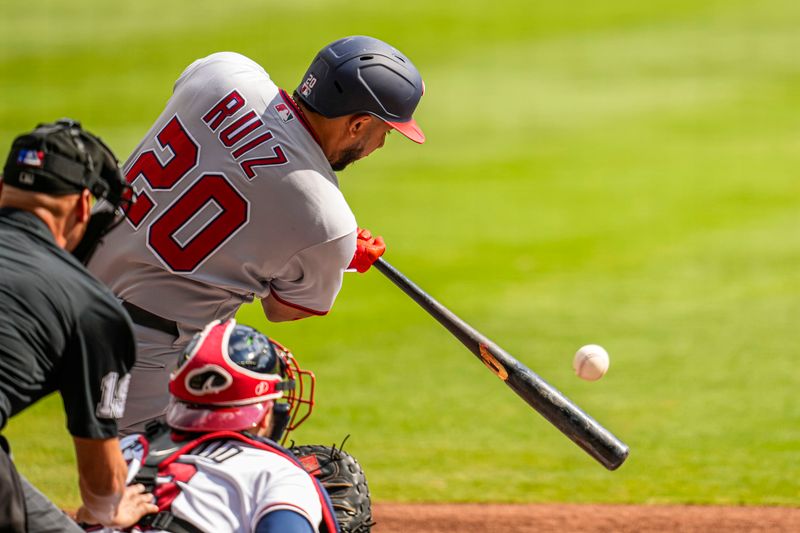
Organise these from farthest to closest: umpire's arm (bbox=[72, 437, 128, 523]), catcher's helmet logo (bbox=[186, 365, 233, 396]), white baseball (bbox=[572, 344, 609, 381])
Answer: white baseball (bbox=[572, 344, 609, 381]) → catcher's helmet logo (bbox=[186, 365, 233, 396]) → umpire's arm (bbox=[72, 437, 128, 523])

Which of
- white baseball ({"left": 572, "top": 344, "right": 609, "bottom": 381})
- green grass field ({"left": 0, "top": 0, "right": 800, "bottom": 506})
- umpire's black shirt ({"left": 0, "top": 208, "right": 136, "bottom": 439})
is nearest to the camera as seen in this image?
umpire's black shirt ({"left": 0, "top": 208, "right": 136, "bottom": 439})

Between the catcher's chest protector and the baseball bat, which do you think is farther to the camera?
the baseball bat

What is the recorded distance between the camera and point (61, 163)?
313cm

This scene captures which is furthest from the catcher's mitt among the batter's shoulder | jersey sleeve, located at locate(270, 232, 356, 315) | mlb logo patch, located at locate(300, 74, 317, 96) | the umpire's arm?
the batter's shoulder

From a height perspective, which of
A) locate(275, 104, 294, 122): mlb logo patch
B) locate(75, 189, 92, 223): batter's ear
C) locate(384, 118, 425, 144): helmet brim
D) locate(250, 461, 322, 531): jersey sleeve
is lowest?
locate(250, 461, 322, 531): jersey sleeve

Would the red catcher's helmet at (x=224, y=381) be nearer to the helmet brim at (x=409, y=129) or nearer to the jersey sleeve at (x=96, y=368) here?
the jersey sleeve at (x=96, y=368)

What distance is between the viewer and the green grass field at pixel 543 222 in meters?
7.45

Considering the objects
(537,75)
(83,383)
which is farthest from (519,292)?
(537,75)

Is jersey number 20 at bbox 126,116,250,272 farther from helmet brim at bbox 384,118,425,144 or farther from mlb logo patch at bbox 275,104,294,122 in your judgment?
helmet brim at bbox 384,118,425,144

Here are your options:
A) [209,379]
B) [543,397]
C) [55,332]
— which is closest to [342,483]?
[543,397]

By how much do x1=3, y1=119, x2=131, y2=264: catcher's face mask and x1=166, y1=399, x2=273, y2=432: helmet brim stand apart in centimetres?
66

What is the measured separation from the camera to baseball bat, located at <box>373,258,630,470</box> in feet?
15.2

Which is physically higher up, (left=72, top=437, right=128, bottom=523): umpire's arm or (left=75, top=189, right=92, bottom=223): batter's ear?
(left=75, top=189, right=92, bottom=223): batter's ear

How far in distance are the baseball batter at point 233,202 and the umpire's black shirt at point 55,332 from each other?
117 cm
